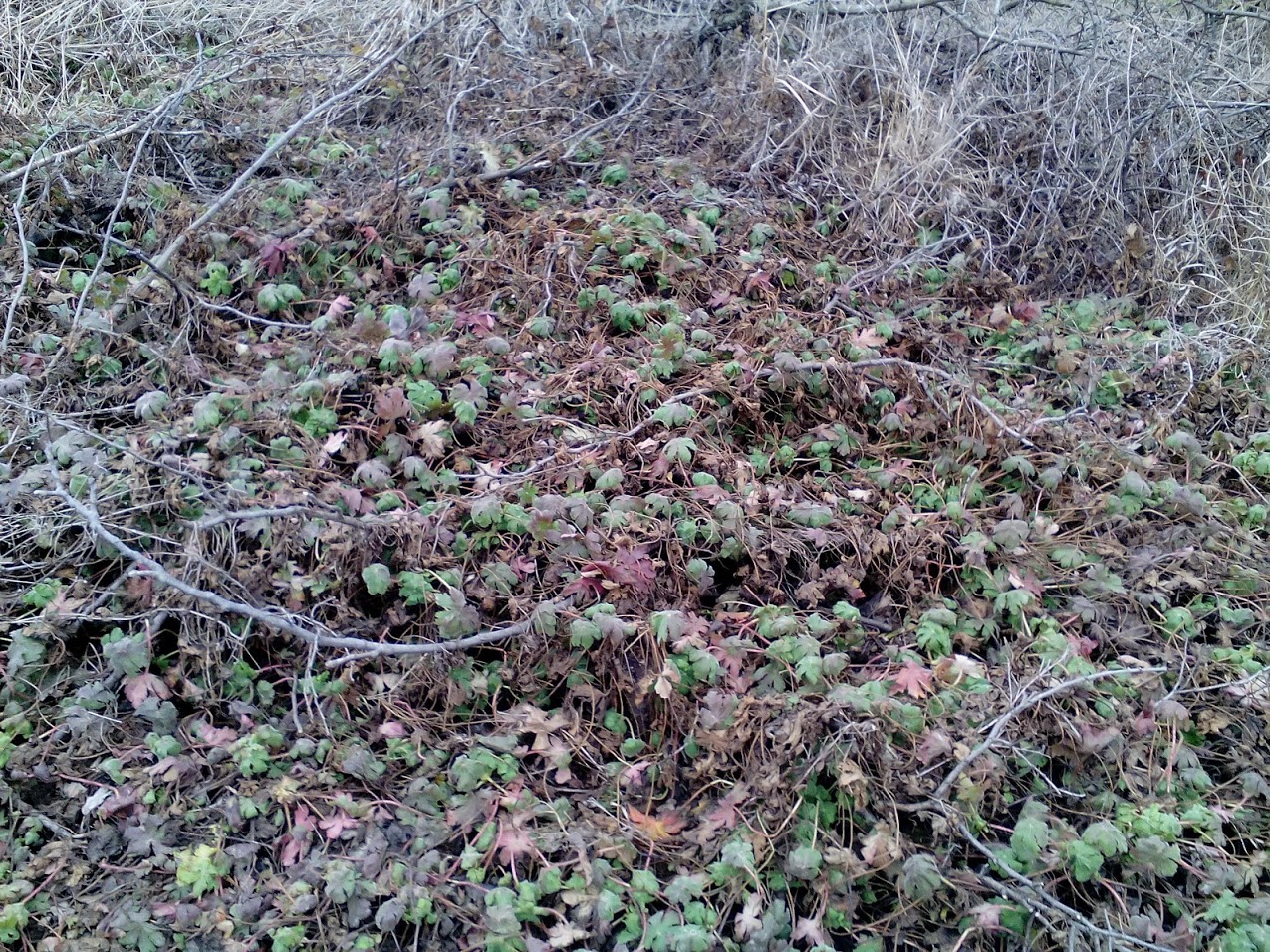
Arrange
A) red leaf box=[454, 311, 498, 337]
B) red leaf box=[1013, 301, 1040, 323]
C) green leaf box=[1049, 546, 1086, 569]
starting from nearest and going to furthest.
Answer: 1. green leaf box=[1049, 546, 1086, 569]
2. red leaf box=[454, 311, 498, 337]
3. red leaf box=[1013, 301, 1040, 323]

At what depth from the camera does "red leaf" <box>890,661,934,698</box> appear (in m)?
2.72

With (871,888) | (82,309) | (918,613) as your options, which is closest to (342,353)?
(82,309)

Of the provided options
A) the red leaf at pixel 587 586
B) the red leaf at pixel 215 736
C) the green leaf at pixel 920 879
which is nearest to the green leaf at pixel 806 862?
the green leaf at pixel 920 879

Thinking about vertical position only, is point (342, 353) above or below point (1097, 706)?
above

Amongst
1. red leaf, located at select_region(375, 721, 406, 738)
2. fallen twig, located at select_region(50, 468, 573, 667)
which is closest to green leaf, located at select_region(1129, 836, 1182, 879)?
fallen twig, located at select_region(50, 468, 573, 667)

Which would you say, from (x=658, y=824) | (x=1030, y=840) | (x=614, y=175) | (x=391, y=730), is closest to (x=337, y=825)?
(x=391, y=730)

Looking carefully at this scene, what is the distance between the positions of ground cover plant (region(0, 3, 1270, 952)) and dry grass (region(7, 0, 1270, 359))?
0.04 metres

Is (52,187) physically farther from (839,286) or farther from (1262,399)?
(1262,399)

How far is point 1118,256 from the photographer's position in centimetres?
484

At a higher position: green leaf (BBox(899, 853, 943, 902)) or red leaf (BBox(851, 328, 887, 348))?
red leaf (BBox(851, 328, 887, 348))

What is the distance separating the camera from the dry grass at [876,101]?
191 inches

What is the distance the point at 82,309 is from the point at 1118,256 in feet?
15.3

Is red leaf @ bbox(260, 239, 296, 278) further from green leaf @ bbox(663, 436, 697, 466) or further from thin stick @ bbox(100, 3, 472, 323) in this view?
green leaf @ bbox(663, 436, 697, 466)

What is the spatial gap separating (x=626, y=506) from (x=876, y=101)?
3327 millimetres
